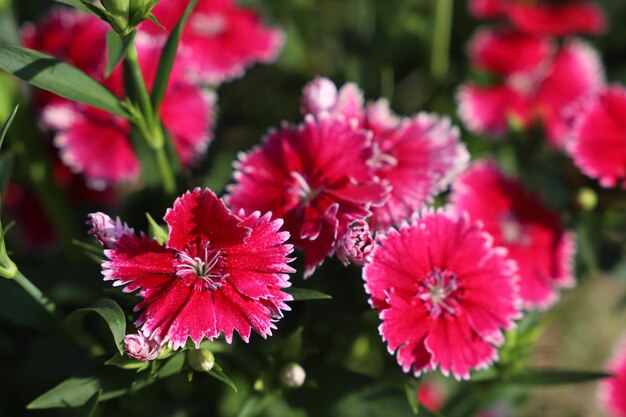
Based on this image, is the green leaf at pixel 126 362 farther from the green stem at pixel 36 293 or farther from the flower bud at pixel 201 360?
the green stem at pixel 36 293

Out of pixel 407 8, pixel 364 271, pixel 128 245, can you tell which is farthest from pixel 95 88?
pixel 407 8

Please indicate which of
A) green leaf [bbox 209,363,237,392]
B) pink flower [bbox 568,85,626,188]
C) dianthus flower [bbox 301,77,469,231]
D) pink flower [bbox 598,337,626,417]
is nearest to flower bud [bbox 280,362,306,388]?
green leaf [bbox 209,363,237,392]

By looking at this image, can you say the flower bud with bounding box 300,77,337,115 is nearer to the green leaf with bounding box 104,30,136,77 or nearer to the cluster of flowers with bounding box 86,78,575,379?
the cluster of flowers with bounding box 86,78,575,379

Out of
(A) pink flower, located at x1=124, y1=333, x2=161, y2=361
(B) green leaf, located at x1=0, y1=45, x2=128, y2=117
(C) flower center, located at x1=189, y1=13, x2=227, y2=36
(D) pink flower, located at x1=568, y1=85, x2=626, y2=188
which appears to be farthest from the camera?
(C) flower center, located at x1=189, y1=13, x2=227, y2=36

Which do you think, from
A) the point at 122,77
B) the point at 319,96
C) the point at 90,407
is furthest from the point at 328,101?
the point at 90,407

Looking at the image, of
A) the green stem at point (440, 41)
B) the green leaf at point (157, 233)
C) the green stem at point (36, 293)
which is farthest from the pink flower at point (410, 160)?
the green stem at point (440, 41)

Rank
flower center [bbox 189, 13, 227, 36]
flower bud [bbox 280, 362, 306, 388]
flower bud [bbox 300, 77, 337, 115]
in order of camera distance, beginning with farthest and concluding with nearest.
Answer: flower center [bbox 189, 13, 227, 36] → flower bud [bbox 300, 77, 337, 115] → flower bud [bbox 280, 362, 306, 388]
